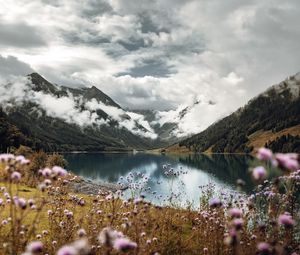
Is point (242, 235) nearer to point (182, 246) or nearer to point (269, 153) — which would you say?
point (182, 246)

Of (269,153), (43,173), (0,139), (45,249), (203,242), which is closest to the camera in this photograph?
(269,153)

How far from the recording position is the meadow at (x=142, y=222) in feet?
14.0

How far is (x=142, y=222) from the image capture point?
8141 mm

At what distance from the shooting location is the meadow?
14.0 feet

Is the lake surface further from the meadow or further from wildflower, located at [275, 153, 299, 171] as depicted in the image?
the meadow

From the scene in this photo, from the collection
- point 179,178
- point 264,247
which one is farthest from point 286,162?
point 179,178

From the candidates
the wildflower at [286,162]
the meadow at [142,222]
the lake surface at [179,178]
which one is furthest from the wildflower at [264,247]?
the wildflower at [286,162]

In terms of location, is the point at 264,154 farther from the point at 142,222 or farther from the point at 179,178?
the point at 179,178

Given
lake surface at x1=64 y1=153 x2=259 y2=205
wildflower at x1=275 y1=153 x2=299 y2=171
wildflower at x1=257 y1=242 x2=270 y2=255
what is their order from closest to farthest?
wildflower at x1=275 y1=153 x2=299 y2=171 → wildflower at x1=257 y1=242 x2=270 y2=255 → lake surface at x1=64 y1=153 x2=259 y2=205

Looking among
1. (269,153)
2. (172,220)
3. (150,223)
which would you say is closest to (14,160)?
(269,153)

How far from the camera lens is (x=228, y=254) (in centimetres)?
1175

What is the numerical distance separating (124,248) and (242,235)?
9.58 metres

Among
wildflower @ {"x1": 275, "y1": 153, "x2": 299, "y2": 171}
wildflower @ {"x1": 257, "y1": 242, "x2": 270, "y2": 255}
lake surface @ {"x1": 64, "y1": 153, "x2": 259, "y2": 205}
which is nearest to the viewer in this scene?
wildflower @ {"x1": 275, "y1": 153, "x2": 299, "y2": 171}

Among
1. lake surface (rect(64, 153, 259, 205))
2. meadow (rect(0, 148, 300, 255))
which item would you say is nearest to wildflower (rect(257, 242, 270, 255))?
meadow (rect(0, 148, 300, 255))
